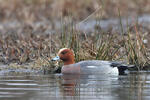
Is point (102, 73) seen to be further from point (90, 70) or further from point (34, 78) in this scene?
point (34, 78)

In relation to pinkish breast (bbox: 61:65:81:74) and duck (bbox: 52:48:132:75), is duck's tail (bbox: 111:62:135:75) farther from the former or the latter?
pinkish breast (bbox: 61:65:81:74)

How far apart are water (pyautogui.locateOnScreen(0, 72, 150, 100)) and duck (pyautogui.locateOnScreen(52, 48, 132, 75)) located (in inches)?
9.8

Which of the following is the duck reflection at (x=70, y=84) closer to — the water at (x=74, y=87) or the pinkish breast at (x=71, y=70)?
the water at (x=74, y=87)

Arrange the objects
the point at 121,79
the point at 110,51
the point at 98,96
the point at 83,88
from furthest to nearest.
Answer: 1. the point at 110,51
2. the point at 121,79
3. the point at 83,88
4. the point at 98,96

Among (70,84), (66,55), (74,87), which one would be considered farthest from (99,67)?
(74,87)

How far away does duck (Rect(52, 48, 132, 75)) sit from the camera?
9.73 m

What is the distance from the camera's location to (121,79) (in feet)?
29.4

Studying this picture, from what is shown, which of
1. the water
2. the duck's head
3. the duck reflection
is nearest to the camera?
the water

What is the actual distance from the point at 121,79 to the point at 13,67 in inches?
107

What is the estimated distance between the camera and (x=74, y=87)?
795 cm

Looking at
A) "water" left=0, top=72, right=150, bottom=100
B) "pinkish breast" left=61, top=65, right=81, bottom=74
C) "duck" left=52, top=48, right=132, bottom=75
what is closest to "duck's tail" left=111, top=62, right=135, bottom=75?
"duck" left=52, top=48, right=132, bottom=75

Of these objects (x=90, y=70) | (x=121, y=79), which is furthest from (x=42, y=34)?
(x=121, y=79)

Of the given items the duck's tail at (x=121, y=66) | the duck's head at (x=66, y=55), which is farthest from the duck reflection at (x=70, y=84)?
the duck's tail at (x=121, y=66)

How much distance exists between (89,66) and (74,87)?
5.94 ft
